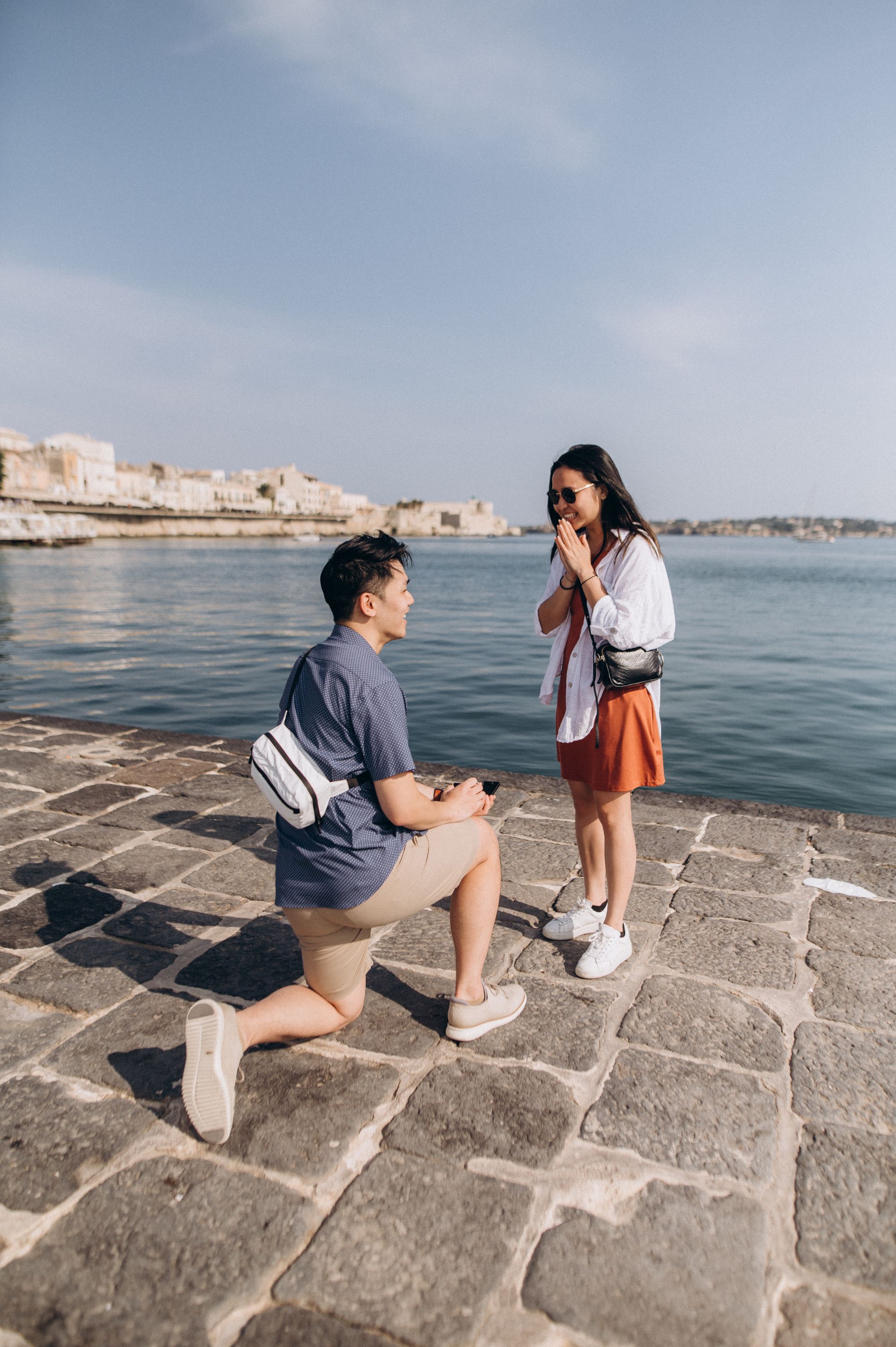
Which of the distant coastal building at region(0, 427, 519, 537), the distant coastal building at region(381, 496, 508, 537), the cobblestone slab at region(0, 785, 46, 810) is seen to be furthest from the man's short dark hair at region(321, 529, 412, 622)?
the distant coastal building at region(381, 496, 508, 537)

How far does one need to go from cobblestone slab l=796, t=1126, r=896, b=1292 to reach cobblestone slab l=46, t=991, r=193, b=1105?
5.22 ft

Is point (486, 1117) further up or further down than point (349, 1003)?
further down

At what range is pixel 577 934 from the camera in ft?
10.2

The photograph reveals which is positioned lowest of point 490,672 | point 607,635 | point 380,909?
point 490,672

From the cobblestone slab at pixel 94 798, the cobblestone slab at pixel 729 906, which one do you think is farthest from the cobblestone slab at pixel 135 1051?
the cobblestone slab at pixel 94 798

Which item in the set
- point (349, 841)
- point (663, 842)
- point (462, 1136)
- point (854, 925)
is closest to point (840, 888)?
point (854, 925)

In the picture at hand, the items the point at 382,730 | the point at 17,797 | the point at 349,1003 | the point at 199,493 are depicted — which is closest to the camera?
the point at 382,730

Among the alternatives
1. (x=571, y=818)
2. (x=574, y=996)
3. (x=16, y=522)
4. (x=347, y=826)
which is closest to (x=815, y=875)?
(x=571, y=818)

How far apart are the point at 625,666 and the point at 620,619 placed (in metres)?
0.16

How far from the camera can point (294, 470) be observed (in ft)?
532

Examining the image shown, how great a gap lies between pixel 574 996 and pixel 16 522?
68.1 meters

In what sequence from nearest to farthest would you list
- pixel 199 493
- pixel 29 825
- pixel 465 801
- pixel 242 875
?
pixel 465 801 < pixel 242 875 < pixel 29 825 < pixel 199 493

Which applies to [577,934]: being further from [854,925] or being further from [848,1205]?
[848,1205]

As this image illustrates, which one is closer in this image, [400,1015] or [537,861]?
[400,1015]
